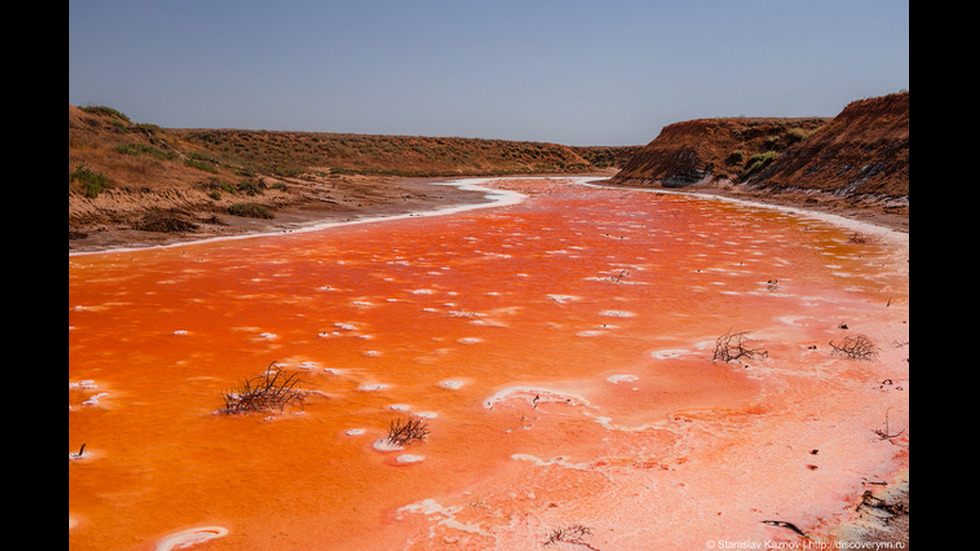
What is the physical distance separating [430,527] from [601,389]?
2164 millimetres

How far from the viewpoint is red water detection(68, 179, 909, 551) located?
9.75ft

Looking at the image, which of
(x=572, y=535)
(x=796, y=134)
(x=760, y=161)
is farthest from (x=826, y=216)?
(x=572, y=535)

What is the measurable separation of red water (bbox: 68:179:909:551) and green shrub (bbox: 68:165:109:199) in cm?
601

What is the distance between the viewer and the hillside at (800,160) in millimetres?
21406

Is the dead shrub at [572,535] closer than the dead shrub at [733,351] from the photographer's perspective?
Yes

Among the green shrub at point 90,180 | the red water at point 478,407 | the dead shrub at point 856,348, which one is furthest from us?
the green shrub at point 90,180

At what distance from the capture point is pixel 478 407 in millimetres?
4367

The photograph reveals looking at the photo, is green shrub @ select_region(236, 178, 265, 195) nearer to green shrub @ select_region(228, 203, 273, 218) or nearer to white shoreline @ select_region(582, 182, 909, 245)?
green shrub @ select_region(228, 203, 273, 218)

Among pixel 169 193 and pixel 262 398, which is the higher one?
pixel 169 193

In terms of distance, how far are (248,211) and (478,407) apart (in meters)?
14.5

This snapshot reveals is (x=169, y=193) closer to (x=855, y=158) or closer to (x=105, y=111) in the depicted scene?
(x=105, y=111)

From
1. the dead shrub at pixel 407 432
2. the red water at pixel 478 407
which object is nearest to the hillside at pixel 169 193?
the red water at pixel 478 407

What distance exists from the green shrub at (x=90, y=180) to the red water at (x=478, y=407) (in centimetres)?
601

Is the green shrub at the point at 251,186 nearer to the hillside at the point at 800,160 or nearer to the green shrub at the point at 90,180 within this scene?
the green shrub at the point at 90,180
